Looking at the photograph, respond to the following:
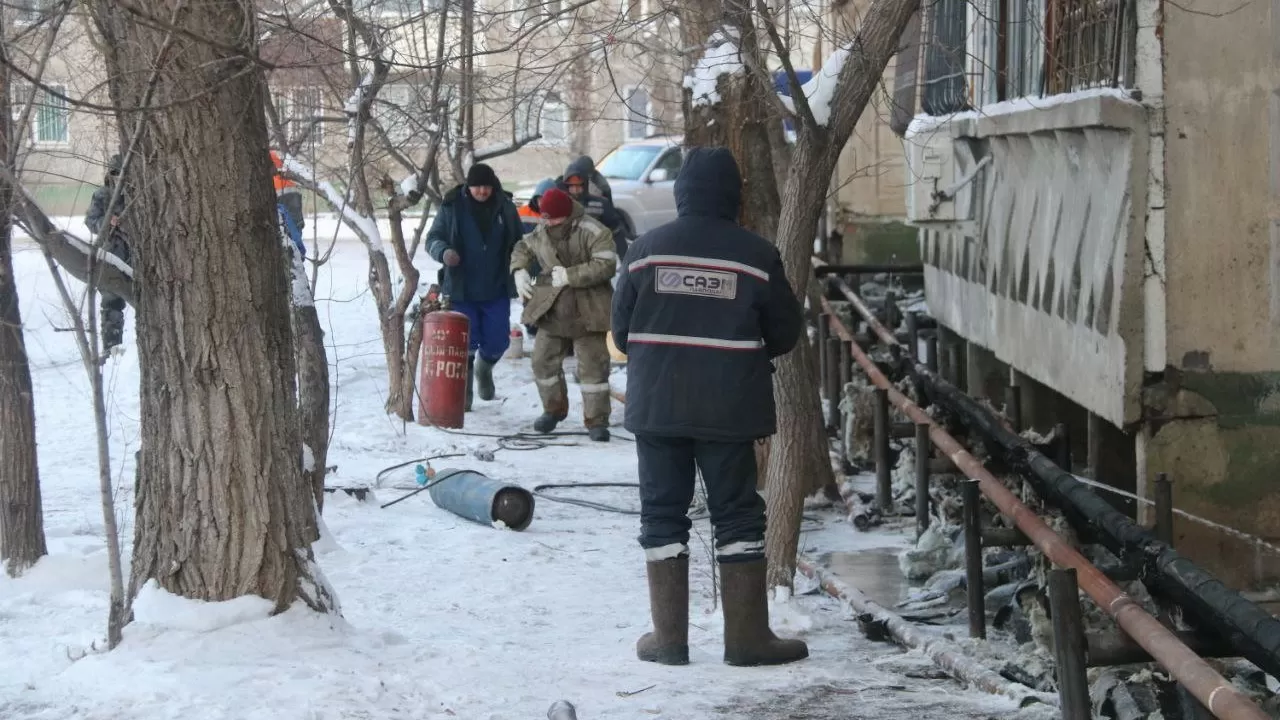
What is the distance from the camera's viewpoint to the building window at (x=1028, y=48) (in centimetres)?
699

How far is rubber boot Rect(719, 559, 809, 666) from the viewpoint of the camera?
18.1 ft

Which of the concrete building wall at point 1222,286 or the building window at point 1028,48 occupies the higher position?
the building window at point 1028,48

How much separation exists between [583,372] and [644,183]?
1276 centimetres

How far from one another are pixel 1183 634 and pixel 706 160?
87.9 inches

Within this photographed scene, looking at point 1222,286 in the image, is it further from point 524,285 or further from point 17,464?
point 524,285

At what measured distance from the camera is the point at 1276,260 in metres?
6.67

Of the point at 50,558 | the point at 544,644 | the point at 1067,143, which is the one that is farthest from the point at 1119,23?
the point at 50,558

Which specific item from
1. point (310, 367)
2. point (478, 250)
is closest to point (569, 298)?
point (478, 250)

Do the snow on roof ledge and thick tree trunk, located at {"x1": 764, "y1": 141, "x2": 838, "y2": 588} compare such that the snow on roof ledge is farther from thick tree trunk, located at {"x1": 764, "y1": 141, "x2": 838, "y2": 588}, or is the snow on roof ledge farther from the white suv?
the white suv

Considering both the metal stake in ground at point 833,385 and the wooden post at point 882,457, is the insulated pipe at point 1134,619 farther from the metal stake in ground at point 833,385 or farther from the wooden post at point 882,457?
the metal stake in ground at point 833,385

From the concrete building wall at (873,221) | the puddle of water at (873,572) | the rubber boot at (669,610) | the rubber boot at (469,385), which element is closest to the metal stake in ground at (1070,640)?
the rubber boot at (669,610)

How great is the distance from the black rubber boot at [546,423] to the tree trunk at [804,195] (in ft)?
16.0

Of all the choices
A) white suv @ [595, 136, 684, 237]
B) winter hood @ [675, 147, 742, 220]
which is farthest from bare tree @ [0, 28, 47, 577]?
white suv @ [595, 136, 684, 237]

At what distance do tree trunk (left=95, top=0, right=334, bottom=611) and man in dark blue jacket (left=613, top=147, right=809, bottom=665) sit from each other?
4.06ft
